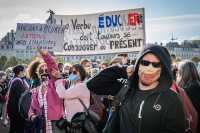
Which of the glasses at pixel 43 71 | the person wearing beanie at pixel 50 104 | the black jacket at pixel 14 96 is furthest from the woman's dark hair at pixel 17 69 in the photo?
the person wearing beanie at pixel 50 104

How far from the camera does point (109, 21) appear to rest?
1355 centimetres

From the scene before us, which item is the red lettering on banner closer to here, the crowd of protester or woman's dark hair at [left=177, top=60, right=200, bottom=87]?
the crowd of protester

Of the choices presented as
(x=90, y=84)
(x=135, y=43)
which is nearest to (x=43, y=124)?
(x=90, y=84)

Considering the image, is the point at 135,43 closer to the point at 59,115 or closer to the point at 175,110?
the point at 59,115

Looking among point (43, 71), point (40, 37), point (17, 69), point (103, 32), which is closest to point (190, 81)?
point (43, 71)

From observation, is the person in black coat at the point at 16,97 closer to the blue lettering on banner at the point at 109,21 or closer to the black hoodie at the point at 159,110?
the blue lettering on banner at the point at 109,21

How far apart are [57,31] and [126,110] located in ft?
34.6

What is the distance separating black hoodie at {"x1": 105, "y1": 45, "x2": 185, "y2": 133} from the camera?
3.33 meters

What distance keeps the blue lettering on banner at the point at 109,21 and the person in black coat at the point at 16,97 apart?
463 cm

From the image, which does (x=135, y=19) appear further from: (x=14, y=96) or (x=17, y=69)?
(x=14, y=96)

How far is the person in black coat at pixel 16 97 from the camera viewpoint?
9328mm

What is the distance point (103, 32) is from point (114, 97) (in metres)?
9.85

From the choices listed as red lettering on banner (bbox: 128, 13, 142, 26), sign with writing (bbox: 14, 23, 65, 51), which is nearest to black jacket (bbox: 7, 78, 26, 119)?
sign with writing (bbox: 14, 23, 65, 51)

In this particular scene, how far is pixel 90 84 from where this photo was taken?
4207 mm
